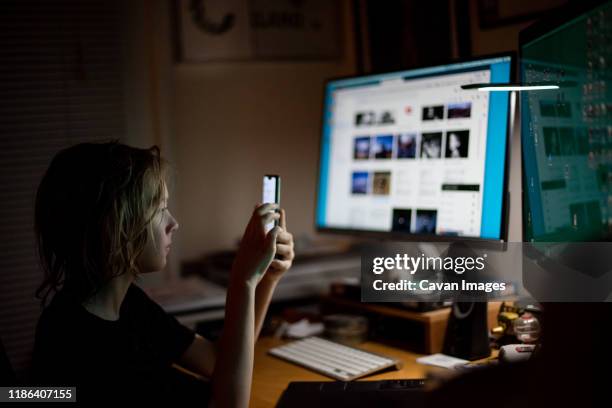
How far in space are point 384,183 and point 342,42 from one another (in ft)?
3.03

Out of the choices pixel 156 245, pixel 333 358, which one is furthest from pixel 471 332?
pixel 156 245

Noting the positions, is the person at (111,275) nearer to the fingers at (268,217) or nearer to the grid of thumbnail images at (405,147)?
the fingers at (268,217)

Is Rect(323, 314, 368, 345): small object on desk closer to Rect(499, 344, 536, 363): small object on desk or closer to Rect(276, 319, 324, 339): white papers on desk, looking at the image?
Rect(276, 319, 324, 339): white papers on desk

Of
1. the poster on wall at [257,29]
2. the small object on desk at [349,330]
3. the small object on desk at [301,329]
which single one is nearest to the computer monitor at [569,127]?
the small object on desk at [349,330]

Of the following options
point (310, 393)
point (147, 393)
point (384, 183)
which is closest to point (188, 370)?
point (147, 393)

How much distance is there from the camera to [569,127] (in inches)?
38.0

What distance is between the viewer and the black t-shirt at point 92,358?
3.35 feet

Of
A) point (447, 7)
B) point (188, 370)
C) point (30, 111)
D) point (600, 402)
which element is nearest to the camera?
point (600, 402)

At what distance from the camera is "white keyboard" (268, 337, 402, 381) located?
123 cm

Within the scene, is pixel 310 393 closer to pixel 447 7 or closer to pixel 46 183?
pixel 46 183

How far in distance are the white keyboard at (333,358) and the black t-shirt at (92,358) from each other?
265mm

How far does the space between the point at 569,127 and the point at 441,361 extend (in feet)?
1.79

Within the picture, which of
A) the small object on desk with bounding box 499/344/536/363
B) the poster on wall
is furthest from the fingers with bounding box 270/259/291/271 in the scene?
the poster on wall

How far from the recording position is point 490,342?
4.37 ft
